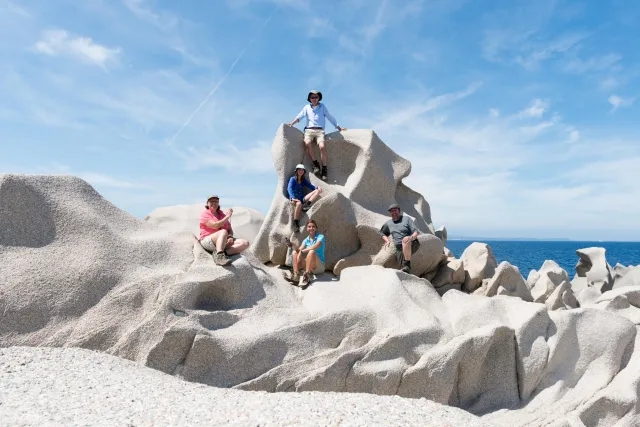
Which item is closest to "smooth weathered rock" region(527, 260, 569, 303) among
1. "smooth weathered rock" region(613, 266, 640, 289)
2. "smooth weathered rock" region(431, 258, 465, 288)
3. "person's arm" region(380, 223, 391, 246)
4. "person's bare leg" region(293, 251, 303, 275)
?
"smooth weathered rock" region(431, 258, 465, 288)

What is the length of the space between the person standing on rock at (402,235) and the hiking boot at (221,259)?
3.36 meters

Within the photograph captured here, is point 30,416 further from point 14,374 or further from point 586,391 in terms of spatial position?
point 586,391

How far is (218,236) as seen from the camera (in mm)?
8055

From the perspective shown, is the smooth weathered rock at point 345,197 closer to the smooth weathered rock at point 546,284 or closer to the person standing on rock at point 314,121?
the person standing on rock at point 314,121

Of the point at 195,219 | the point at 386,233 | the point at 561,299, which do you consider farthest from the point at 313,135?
the point at 561,299

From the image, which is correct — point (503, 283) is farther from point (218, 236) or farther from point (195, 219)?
point (195, 219)

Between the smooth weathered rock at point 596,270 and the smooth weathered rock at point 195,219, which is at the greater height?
the smooth weathered rock at point 195,219

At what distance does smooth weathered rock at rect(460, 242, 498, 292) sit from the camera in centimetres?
1073

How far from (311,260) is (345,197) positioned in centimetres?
203

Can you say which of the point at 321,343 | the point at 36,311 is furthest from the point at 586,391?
the point at 36,311

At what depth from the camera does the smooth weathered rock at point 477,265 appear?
10727 millimetres

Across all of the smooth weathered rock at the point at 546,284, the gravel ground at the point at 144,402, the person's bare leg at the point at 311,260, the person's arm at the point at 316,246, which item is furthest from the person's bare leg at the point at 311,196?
the smooth weathered rock at the point at 546,284

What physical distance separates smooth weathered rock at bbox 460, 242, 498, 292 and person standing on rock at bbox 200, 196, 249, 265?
5297mm

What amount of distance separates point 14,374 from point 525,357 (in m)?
7.40
